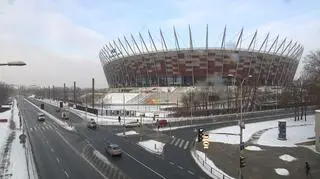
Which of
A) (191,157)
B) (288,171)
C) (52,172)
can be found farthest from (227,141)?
(52,172)

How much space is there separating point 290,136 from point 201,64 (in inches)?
3372

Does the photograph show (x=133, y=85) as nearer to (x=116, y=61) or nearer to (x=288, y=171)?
(x=116, y=61)

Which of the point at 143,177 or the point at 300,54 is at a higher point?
the point at 300,54

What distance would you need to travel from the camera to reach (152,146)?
47938 millimetres

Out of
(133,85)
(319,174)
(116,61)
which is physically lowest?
(319,174)

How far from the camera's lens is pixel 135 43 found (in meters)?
149

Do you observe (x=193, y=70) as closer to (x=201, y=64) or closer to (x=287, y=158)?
(x=201, y=64)

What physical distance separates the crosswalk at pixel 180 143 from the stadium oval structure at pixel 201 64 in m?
79.3

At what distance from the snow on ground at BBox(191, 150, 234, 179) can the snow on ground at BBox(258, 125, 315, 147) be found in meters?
10.9

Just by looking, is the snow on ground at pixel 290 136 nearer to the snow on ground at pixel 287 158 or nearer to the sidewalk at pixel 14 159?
the snow on ground at pixel 287 158

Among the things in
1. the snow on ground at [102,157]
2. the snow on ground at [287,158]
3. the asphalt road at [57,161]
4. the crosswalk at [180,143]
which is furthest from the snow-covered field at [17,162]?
the snow on ground at [287,158]

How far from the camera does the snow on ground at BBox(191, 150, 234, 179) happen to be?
3286 cm

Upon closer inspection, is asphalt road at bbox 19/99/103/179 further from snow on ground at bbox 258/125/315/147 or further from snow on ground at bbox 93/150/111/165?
snow on ground at bbox 258/125/315/147

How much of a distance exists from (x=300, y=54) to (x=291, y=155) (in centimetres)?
14372
